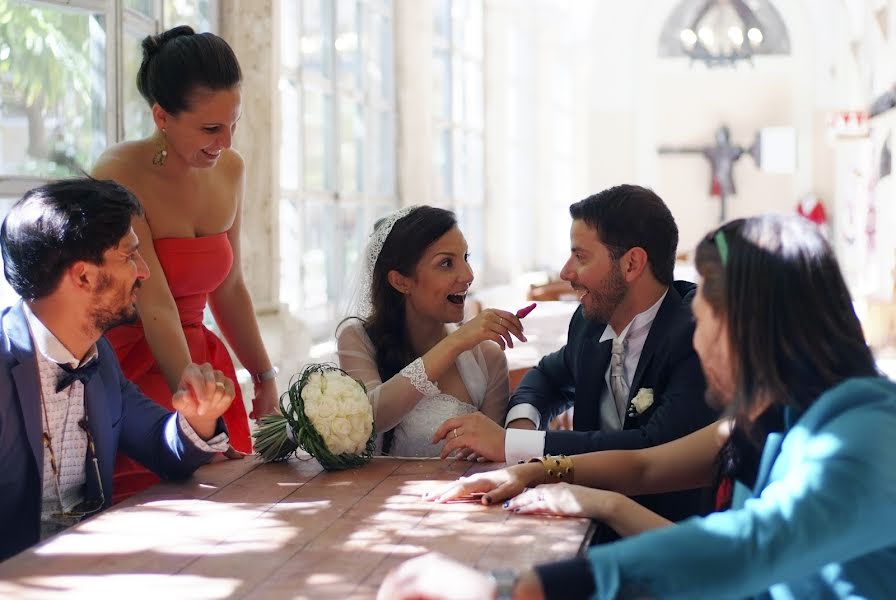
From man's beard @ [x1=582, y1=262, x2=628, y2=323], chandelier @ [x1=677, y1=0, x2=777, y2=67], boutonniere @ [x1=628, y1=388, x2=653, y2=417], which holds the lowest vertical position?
boutonniere @ [x1=628, y1=388, x2=653, y2=417]

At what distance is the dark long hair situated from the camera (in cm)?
152

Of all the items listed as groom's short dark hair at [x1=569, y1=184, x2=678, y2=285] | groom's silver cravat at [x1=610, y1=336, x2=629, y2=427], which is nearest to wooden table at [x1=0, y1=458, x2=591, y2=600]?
groom's silver cravat at [x1=610, y1=336, x2=629, y2=427]

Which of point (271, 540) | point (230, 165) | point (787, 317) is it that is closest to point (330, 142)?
point (230, 165)

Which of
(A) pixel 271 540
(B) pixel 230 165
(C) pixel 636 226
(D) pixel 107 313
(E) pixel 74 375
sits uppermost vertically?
(B) pixel 230 165

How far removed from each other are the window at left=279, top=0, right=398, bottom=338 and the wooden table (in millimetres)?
2952

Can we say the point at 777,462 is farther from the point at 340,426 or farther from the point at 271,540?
the point at 340,426

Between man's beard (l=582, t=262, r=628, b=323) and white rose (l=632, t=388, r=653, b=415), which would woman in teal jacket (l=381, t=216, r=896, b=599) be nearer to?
white rose (l=632, t=388, r=653, b=415)

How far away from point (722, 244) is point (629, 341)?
4.38 ft

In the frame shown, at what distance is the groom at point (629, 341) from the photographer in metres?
2.65

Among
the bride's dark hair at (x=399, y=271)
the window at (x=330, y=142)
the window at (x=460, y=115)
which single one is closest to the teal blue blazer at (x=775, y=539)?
the bride's dark hair at (x=399, y=271)

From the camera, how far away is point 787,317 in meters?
1.52

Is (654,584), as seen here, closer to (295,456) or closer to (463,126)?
(295,456)

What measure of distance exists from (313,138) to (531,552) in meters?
4.19

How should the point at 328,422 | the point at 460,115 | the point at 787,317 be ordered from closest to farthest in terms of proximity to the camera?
the point at 787,317 → the point at 328,422 → the point at 460,115
